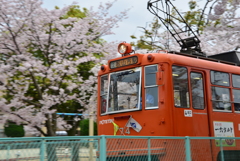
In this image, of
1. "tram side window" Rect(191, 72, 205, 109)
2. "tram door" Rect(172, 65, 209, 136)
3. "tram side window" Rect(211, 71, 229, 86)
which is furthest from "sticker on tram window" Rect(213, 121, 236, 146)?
"tram side window" Rect(211, 71, 229, 86)

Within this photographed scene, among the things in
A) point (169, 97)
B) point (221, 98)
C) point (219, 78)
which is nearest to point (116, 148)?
point (169, 97)

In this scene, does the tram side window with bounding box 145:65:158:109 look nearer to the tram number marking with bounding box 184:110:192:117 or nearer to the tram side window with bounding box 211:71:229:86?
the tram number marking with bounding box 184:110:192:117

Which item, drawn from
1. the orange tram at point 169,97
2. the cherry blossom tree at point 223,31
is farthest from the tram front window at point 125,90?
the cherry blossom tree at point 223,31

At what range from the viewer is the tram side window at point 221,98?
841 centimetres

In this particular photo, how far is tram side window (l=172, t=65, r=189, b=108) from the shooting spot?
25.5ft

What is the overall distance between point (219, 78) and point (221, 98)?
51 cm

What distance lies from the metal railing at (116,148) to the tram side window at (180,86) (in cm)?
103

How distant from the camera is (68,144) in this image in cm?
505

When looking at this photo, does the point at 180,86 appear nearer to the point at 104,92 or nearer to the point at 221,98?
the point at 221,98

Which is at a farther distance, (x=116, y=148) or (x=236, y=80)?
(x=236, y=80)

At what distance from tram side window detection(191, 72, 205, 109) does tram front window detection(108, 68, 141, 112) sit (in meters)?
1.24

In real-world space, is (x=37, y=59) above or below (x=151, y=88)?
above

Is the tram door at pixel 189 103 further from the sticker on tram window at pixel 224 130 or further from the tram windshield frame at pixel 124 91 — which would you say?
the tram windshield frame at pixel 124 91

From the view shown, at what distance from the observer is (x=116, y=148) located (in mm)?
5594
